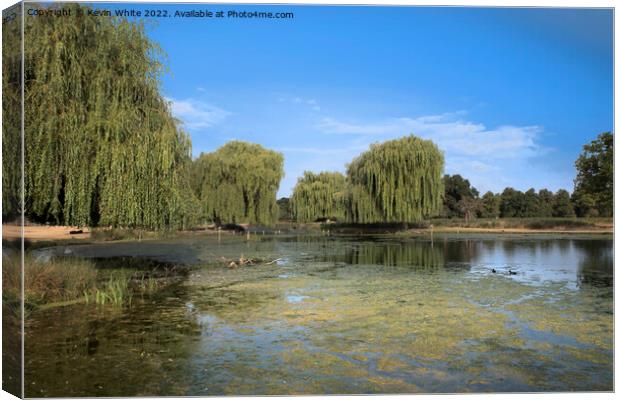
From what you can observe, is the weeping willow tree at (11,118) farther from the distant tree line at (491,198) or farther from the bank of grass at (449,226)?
the bank of grass at (449,226)

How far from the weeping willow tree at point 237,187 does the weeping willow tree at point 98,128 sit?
1570 centimetres

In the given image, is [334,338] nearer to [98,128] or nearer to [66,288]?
[98,128]

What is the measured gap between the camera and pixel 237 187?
25.5 metres

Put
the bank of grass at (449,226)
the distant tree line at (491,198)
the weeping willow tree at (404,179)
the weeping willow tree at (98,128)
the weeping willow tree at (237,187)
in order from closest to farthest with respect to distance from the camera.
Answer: the weeping willow tree at (98,128)
the distant tree line at (491,198)
the bank of grass at (449,226)
the weeping willow tree at (237,187)
the weeping willow tree at (404,179)

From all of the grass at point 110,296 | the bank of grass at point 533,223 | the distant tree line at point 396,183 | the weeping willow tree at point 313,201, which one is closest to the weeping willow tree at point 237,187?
the distant tree line at point 396,183

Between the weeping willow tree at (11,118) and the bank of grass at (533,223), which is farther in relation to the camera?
the bank of grass at (533,223)

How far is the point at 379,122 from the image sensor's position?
16812 mm

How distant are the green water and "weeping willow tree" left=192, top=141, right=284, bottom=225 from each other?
13155 mm

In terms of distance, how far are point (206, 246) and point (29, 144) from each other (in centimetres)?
1387

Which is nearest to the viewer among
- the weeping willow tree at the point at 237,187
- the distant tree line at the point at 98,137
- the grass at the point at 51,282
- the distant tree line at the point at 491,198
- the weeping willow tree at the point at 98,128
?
the distant tree line at the point at 98,137

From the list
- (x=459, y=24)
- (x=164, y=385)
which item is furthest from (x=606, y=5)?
(x=164, y=385)

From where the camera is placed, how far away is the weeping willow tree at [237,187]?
25422mm

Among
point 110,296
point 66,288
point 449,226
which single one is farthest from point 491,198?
point 66,288

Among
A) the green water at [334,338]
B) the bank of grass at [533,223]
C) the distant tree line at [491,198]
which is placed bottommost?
the green water at [334,338]
